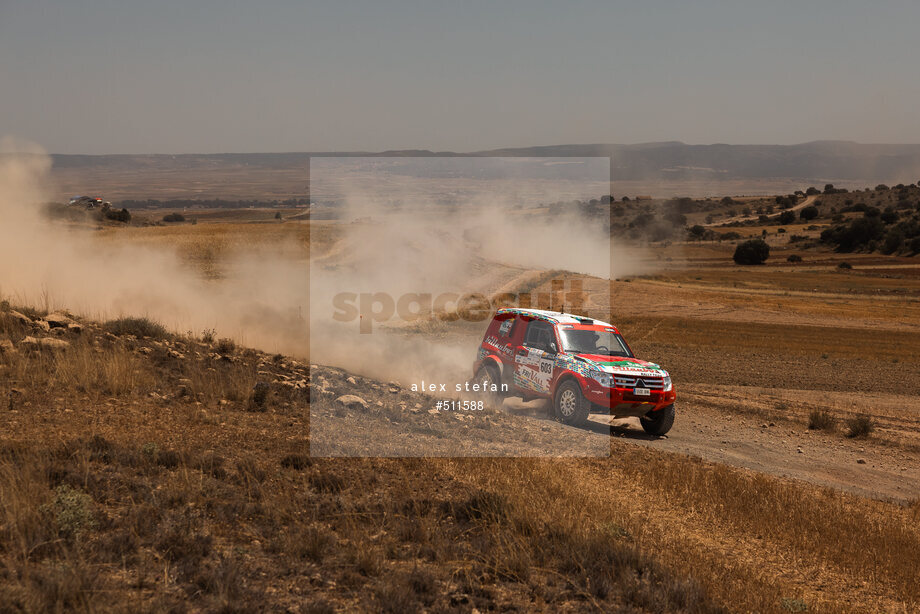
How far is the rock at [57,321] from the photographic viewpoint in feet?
46.1

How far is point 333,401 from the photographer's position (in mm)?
12570

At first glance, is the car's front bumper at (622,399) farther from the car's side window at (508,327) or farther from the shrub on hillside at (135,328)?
the shrub on hillside at (135,328)

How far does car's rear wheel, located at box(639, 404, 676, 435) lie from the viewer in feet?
48.5

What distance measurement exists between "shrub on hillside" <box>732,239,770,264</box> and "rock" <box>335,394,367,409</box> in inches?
3176

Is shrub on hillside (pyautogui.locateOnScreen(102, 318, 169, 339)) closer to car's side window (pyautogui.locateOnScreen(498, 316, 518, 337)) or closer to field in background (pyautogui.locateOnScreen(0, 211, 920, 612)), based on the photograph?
field in background (pyautogui.locateOnScreen(0, 211, 920, 612))

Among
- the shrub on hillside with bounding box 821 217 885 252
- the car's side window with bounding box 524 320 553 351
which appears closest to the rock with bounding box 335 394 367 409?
Answer: the car's side window with bounding box 524 320 553 351

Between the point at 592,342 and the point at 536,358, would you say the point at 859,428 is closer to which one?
the point at 592,342

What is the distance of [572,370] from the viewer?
14422 mm

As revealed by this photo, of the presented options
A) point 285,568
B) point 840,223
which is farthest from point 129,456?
point 840,223

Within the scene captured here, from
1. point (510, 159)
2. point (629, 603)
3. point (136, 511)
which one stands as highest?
point (510, 159)

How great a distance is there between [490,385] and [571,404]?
2.57 m

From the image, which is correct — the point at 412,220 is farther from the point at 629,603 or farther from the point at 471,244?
the point at 629,603

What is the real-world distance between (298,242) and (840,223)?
8457cm

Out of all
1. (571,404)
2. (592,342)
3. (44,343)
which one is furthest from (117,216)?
(571,404)
